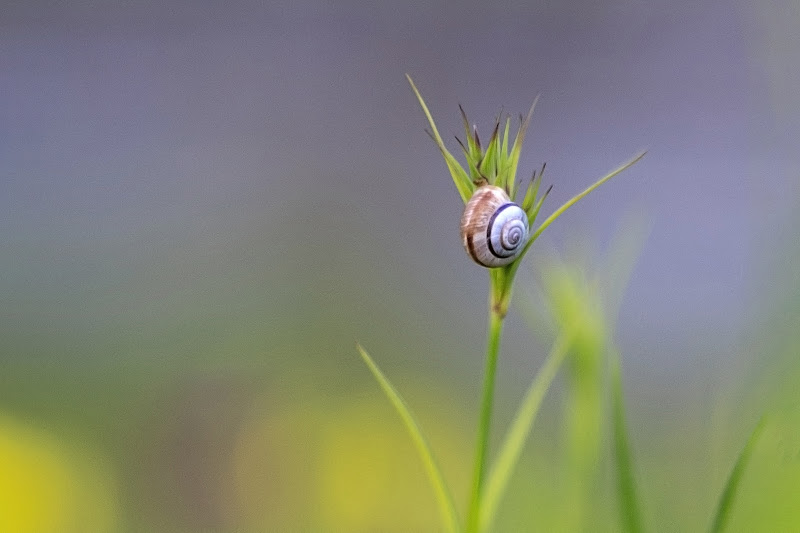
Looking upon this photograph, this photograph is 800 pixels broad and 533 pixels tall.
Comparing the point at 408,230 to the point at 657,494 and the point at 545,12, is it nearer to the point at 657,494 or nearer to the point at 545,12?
the point at 545,12

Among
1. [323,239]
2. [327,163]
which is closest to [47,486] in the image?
[323,239]

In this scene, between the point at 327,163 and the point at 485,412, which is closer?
the point at 485,412

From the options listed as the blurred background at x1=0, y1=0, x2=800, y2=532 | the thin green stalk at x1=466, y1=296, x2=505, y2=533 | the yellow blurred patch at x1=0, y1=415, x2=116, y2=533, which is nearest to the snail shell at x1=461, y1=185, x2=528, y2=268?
the thin green stalk at x1=466, y1=296, x2=505, y2=533

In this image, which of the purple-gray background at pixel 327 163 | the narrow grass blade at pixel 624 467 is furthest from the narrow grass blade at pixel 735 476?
the purple-gray background at pixel 327 163

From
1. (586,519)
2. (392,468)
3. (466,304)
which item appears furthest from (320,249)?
(586,519)

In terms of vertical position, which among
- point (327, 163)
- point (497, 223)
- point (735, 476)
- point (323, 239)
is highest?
point (327, 163)

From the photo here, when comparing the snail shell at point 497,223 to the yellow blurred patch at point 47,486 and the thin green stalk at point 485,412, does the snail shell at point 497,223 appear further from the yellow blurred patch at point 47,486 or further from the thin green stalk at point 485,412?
the yellow blurred patch at point 47,486

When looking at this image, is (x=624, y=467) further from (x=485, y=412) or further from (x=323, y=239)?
(x=323, y=239)
